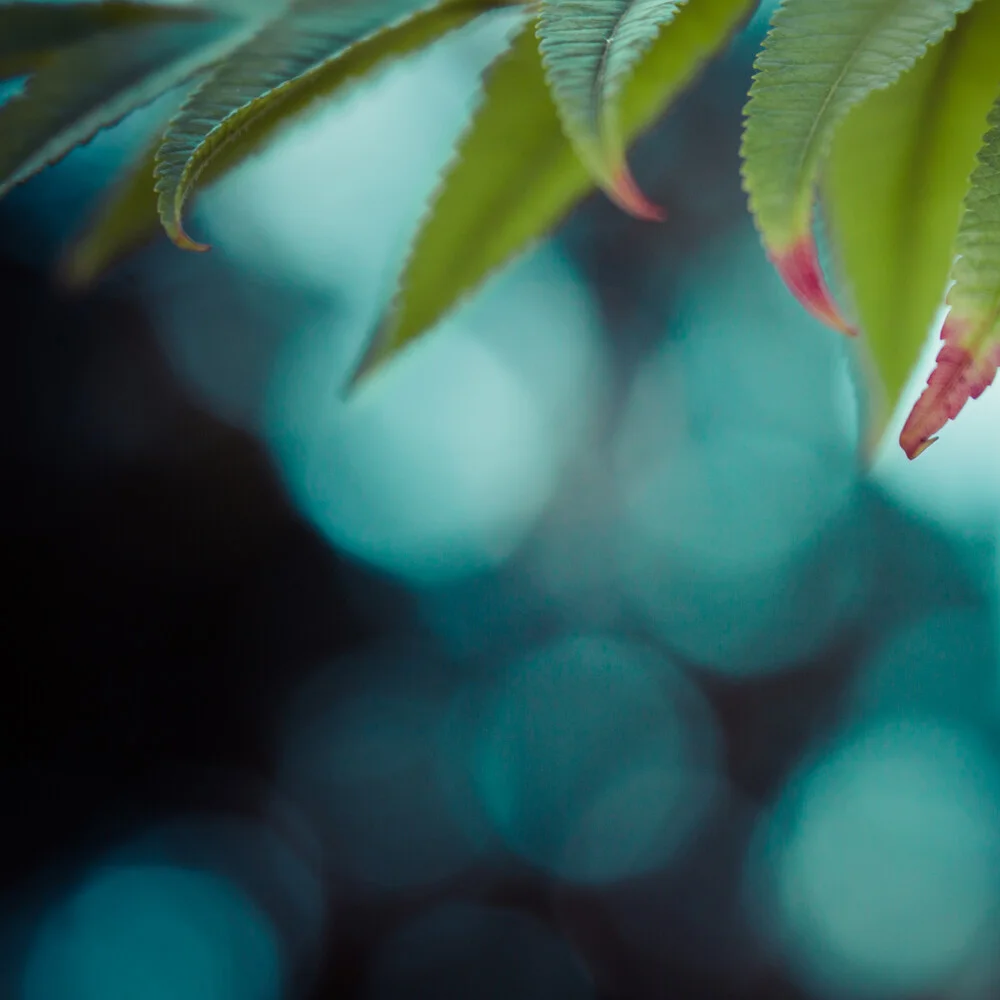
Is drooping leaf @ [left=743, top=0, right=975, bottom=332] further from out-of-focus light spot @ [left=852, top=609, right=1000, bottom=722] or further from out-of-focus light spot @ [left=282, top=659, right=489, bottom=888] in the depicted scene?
out-of-focus light spot @ [left=282, top=659, right=489, bottom=888]

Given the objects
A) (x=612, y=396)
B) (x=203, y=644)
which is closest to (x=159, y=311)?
(x=203, y=644)

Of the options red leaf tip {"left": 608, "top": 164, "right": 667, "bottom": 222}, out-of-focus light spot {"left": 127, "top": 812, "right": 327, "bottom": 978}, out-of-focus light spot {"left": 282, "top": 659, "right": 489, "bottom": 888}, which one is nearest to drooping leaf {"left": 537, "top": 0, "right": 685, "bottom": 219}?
red leaf tip {"left": 608, "top": 164, "right": 667, "bottom": 222}

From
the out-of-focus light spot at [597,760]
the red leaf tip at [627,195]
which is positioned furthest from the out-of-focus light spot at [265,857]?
the red leaf tip at [627,195]

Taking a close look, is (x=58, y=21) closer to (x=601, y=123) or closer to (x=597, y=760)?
(x=601, y=123)

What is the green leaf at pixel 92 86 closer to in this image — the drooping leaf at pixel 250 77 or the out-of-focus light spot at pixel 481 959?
the drooping leaf at pixel 250 77

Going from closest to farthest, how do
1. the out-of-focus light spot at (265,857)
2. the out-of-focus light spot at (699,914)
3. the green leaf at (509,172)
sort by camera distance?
the green leaf at (509,172) < the out-of-focus light spot at (699,914) < the out-of-focus light spot at (265,857)

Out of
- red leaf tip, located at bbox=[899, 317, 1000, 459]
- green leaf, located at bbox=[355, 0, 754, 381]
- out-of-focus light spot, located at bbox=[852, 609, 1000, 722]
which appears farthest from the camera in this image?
out-of-focus light spot, located at bbox=[852, 609, 1000, 722]

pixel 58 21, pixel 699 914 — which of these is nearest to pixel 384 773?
pixel 699 914
